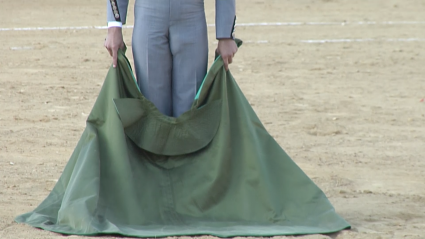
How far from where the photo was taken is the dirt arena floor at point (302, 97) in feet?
14.1

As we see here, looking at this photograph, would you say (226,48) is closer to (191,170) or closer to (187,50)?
(187,50)

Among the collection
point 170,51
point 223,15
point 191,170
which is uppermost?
point 223,15

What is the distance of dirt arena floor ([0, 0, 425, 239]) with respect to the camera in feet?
14.1

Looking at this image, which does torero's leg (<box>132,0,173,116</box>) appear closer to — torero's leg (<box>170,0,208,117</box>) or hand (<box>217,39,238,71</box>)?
torero's leg (<box>170,0,208,117</box>)

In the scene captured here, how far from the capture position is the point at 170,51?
142 inches

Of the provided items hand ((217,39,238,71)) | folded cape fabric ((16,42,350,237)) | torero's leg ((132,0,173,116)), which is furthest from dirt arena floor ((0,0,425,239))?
hand ((217,39,238,71))

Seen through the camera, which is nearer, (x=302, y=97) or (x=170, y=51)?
(x=170, y=51)

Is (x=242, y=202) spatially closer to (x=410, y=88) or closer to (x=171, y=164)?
(x=171, y=164)

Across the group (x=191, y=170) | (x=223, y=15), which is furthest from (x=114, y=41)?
(x=191, y=170)

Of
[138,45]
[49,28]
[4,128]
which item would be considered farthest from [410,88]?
[49,28]

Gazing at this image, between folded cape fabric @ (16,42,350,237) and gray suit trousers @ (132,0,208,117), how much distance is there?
7 cm

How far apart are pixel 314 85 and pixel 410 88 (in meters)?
0.95

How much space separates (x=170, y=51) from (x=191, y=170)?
0.59 m

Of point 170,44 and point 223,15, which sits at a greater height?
point 223,15
